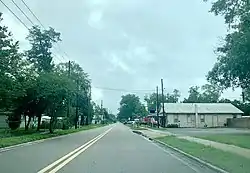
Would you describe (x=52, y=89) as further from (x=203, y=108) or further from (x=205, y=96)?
(x=205, y=96)

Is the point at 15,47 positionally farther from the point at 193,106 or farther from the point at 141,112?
the point at 141,112

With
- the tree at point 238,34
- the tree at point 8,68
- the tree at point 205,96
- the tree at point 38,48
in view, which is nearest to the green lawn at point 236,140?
the tree at point 238,34

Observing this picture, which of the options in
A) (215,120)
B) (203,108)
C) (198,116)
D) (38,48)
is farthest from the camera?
(203,108)

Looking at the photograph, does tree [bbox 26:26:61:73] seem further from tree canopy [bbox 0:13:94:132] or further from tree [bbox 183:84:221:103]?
tree [bbox 183:84:221:103]

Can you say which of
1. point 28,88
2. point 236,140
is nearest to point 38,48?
point 28,88

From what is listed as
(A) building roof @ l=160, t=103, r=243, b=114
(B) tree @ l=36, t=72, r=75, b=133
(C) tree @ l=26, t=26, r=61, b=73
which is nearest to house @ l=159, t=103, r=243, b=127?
(A) building roof @ l=160, t=103, r=243, b=114

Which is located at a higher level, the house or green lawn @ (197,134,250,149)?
the house

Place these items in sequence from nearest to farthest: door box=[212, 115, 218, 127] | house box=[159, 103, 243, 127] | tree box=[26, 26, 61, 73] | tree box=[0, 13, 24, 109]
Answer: tree box=[0, 13, 24, 109], tree box=[26, 26, 61, 73], house box=[159, 103, 243, 127], door box=[212, 115, 218, 127]

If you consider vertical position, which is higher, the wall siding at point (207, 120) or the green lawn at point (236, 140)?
the wall siding at point (207, 120)

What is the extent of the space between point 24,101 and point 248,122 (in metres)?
43.3

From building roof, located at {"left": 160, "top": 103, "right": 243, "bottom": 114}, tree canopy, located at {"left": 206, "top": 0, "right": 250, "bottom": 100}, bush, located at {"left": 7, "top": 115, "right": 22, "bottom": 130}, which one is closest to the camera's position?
tree canopy, located at {"left": 206, "top": 0, "right": 250, "bottom": 100}

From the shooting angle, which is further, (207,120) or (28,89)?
(207,120)

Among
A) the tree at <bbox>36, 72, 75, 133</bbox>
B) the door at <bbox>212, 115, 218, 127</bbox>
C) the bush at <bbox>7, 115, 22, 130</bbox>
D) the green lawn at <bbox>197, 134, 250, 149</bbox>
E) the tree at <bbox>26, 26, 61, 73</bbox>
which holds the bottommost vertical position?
the green lawn at <bbox>197, 134, 250, 149</bbox>

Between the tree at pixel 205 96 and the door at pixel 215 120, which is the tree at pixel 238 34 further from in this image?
the tree at pixel 205 96
